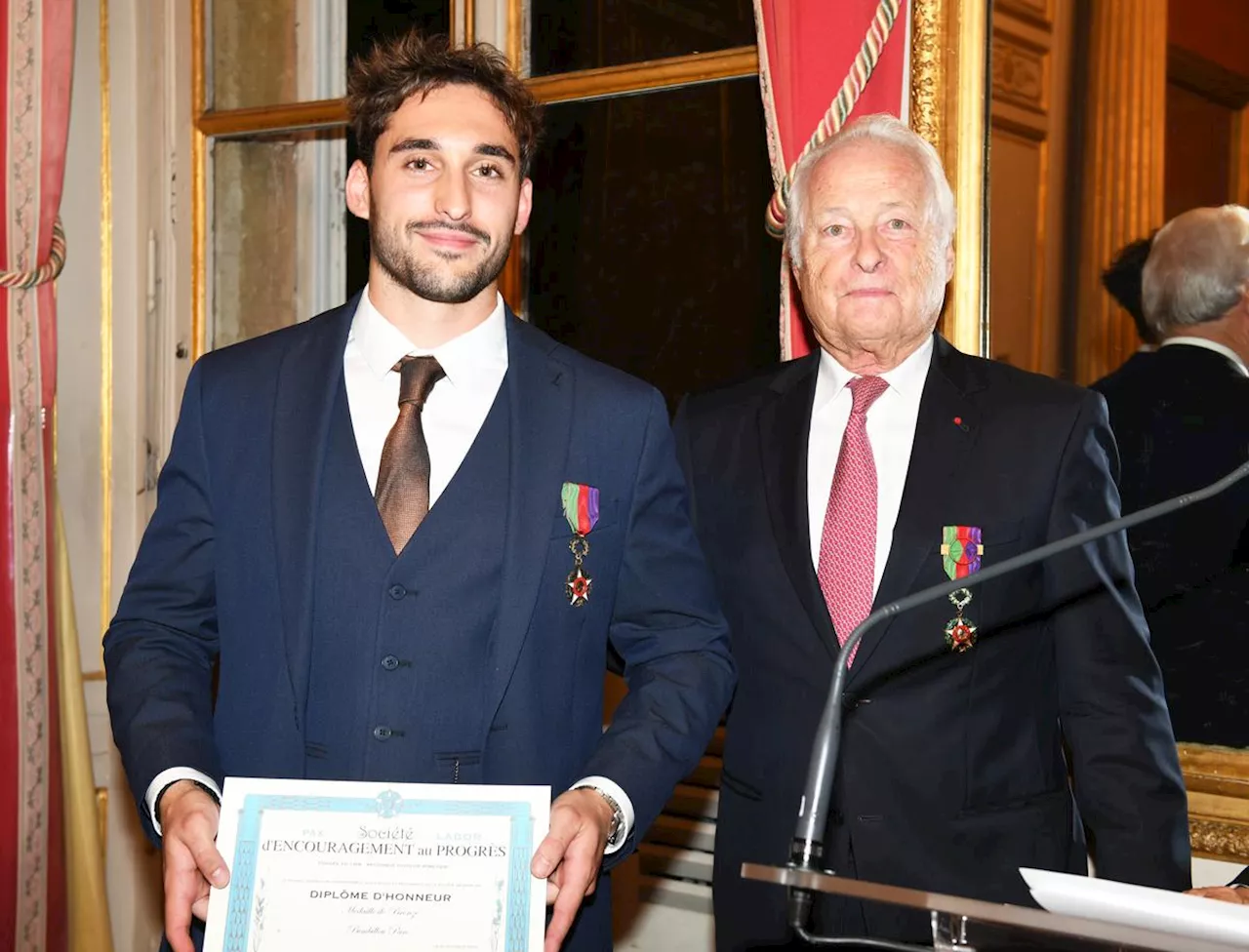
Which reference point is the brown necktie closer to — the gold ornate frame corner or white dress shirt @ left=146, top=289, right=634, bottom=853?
white dress shirt @ left=146, top=289, right=634, bottom=853

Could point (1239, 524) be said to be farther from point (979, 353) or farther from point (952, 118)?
point (952, 118)

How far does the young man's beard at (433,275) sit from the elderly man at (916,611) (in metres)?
0.48

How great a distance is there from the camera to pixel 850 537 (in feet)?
6.32

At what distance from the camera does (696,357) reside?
313 centimetres

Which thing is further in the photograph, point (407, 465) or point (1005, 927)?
point (407, 465)

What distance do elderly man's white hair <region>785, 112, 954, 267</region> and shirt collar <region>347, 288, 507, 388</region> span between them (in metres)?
0.48

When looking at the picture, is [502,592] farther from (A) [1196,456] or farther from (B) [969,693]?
(A) [1196,456]

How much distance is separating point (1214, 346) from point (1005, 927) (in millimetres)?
1492

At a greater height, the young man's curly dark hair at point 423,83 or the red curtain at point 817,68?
the red curtain at point 817,68

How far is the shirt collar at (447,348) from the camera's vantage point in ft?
6.15

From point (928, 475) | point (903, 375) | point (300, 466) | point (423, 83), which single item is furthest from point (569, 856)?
point (423, 83)

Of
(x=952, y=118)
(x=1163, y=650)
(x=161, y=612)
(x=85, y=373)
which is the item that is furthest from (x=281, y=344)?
(x=85, y=373)

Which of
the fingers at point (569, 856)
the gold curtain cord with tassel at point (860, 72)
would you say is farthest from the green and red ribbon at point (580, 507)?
the gold curtain cord with tassel at point (860, 72)

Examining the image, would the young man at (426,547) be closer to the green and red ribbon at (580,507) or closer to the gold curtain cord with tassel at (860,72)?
the green and red ribbon at (580,507)
